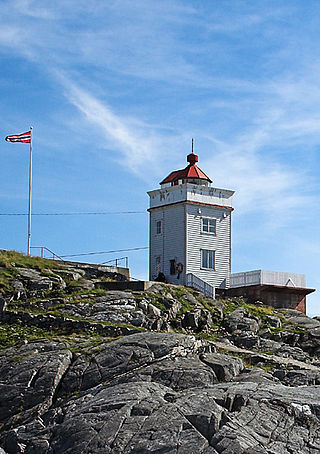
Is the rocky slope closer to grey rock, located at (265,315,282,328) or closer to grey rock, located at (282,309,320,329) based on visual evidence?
grey rock, located at (265,315,282,328)

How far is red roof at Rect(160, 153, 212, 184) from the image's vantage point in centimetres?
4991

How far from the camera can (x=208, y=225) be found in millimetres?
48094

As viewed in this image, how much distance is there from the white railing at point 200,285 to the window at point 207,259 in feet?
4.50

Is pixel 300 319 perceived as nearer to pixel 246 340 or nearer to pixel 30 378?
pixel 246 340

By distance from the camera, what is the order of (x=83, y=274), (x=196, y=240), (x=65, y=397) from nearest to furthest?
(x=65, y=397)
(x=83, y=274)
(x=196, y=240)

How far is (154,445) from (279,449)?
3.37m

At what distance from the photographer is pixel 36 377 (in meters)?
25.0

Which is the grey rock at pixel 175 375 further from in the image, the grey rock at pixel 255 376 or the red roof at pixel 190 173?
the red roof at pixel 190 173

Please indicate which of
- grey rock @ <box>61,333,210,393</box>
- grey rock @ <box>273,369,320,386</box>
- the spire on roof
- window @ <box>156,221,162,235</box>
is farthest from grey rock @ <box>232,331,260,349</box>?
the spire on roof

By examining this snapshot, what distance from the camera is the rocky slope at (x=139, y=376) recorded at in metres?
20.1

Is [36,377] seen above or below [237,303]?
below

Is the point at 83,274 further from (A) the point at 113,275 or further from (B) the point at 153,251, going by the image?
(B) the point at 153,251

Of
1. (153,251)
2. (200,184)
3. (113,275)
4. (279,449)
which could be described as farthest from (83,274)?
(279,449)

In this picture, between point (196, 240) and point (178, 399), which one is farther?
point (196, 240)
